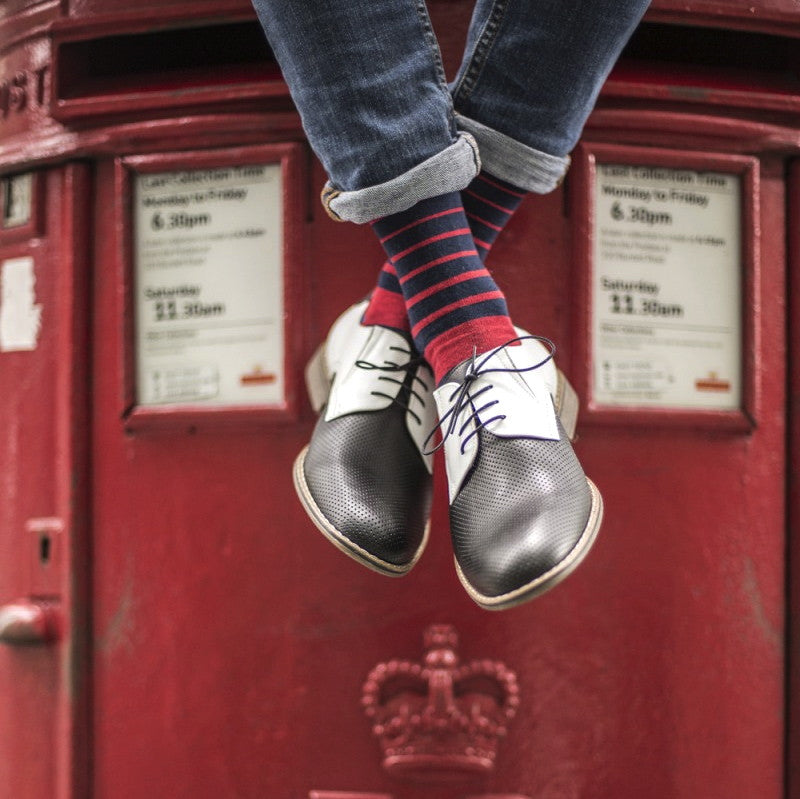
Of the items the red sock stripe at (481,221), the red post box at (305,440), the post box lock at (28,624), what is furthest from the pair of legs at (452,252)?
the post box lock at (28,624)

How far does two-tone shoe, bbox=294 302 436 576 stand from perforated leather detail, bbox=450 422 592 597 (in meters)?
0.09

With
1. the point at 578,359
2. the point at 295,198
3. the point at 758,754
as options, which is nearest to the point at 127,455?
the point at 295,198

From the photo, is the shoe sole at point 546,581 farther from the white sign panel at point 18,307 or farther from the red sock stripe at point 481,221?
the white sign panel at point 18,307

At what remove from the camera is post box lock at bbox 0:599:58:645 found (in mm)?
1721

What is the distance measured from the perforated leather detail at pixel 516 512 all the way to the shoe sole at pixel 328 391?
0.50ft

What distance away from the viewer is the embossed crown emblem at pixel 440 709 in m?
1.55

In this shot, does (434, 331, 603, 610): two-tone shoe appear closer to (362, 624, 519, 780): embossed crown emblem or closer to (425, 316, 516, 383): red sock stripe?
(425, 316, 516, 383): red sock stripe

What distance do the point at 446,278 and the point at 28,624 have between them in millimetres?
1022

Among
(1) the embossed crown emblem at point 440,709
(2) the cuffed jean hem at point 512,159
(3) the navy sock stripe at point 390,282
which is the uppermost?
(2) the cuffed jean hem at point 512,159

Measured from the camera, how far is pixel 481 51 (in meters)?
1.35

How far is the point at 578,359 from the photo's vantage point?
164 cm

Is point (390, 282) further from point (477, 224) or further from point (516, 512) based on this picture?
point (516, 512)

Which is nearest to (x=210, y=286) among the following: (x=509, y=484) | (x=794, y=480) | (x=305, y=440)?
(x=305, y=440)

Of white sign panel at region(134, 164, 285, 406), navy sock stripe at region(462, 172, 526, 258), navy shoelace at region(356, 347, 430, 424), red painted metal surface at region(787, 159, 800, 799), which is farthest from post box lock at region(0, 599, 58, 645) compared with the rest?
red painted metal surface at region(787, 159, 800, 799)
